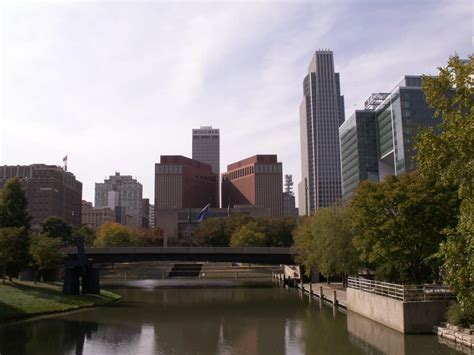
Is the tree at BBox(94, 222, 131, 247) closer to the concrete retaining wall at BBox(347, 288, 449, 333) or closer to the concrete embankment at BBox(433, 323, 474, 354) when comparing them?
the concrete retaining wall at BBox(347, 288, 449, 333)

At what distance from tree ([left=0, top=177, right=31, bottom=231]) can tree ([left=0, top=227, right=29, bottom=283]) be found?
795 centimetres

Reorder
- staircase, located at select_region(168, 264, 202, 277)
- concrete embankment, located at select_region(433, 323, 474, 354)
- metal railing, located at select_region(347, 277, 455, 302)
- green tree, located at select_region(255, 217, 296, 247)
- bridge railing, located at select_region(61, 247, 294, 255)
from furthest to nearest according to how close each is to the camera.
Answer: green tree, located at select_region(255, 217, 296, 247), staircase, located at select_region(168, 264, 202, 277), bridge railing, located at select_region(61, 247, 294, 255), metal railing, located at select_region(347, 277, 455, 302), concrete embankment, located at select_region(433, 323, 474, 354)

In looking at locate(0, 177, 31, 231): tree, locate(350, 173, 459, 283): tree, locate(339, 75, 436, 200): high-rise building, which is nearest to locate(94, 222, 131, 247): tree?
locate(339, 75, 436, 200): high-rise building

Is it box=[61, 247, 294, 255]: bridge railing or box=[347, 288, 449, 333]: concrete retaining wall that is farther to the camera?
box=[61, 247, 294, 255]: bridge railing

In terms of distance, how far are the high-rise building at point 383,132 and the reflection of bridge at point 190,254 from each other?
59247 mm

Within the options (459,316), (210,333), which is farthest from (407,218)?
(210,333)

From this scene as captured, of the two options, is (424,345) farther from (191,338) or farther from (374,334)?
(191,338)

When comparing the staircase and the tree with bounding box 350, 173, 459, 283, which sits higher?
the tree with bounding box 350, 173, 459, 283

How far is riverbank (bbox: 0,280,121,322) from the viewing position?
128ft

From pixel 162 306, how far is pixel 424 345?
30212 millimetres

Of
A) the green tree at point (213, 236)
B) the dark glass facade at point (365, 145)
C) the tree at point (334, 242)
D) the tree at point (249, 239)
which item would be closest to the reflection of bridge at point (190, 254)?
the tree at point (334, 242)

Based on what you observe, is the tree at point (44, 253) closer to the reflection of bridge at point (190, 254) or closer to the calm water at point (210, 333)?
the calm water at point (210, 333)

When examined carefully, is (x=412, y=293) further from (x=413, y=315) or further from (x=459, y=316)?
(x=459, y=316)

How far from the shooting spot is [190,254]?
8162cm
